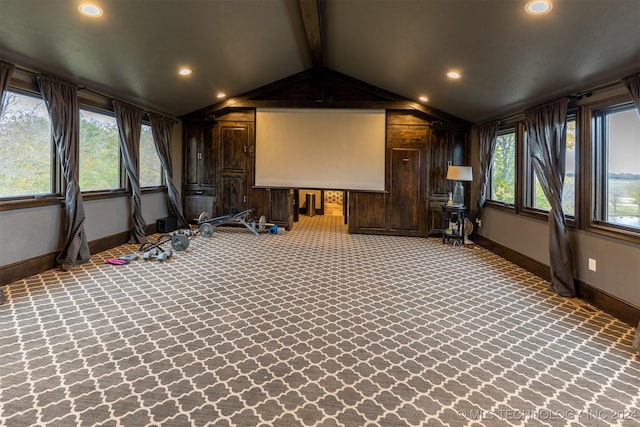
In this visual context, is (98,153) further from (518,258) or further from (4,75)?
(518,258)

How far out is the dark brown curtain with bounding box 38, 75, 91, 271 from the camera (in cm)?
446

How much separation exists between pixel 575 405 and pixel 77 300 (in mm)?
4101

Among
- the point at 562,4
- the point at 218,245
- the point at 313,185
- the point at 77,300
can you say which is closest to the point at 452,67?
the point at 562,4

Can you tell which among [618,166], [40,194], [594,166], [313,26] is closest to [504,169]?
[594,166]

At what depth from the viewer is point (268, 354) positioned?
2475 millimetres

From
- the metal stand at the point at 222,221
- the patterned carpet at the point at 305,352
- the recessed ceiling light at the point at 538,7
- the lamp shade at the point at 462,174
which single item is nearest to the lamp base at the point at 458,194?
the lamp shade at the point at 462,174

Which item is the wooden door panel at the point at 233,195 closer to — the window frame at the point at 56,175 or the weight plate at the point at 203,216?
the weight plate at the point at 203,216

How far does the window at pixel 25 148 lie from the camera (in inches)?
157

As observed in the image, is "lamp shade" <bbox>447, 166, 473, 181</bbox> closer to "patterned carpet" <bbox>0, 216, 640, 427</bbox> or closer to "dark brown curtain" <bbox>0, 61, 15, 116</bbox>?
"patterned carpet" <bbox>0, 216, 640, 427</bbox>

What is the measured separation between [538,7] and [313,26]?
2.79m

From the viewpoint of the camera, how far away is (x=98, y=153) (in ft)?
18.3

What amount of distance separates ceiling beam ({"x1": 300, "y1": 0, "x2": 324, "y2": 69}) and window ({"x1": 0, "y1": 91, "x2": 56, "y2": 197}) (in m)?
3.47

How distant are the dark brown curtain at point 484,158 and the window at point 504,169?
17cm

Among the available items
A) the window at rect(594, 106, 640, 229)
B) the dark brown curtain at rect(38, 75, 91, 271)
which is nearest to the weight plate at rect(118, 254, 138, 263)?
the dark brown curtain at rect(38, 75, 91, 271)
